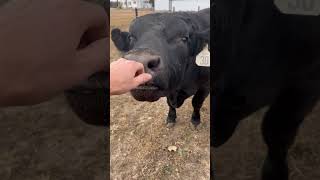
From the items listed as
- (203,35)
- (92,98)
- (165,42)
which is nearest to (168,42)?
(165,42)

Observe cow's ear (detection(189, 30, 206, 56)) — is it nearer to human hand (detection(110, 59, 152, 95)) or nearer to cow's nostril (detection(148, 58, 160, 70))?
cow's nostril (detection(148, 58, 160, 70))

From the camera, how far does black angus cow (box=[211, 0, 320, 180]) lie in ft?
1.66

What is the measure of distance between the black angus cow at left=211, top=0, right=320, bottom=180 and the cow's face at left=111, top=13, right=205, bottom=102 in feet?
0.67

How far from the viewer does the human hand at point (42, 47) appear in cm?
29

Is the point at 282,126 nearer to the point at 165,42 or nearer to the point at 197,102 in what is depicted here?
the point at 165,42

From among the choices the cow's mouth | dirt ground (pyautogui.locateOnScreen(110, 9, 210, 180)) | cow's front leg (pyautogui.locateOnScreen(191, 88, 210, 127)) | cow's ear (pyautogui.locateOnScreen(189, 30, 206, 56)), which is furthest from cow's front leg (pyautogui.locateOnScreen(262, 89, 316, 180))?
cow's front leg (pyautogui.locateOnScreen(191, 88, 210, 127))

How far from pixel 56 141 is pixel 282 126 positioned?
43cm

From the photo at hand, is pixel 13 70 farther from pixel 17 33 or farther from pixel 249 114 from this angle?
pixel 249 114

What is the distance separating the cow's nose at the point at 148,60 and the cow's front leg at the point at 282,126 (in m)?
0.24

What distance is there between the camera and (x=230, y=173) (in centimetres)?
59

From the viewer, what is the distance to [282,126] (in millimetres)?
650

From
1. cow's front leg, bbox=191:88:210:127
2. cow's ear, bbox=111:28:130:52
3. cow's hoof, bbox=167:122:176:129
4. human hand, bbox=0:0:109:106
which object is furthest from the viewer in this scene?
cow's hoof, bbox=167:122:176:129

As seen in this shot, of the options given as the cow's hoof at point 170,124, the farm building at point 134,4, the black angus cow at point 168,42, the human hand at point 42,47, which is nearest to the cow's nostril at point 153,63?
the black angus cow at point 168,42

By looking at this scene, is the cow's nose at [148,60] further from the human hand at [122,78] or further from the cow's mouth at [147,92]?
the human hand at [122,78]
